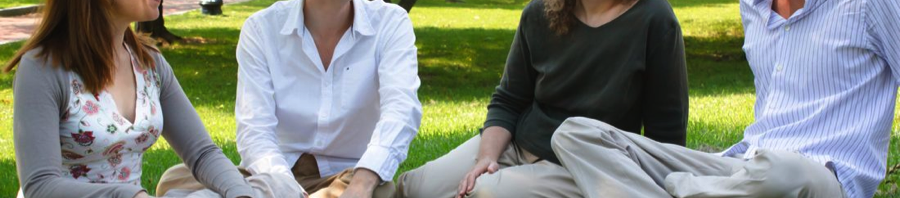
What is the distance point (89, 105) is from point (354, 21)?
1.25m

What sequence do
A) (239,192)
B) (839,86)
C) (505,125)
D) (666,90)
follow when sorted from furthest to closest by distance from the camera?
(505,125) → (666,90) → (839,86) → (239,192)

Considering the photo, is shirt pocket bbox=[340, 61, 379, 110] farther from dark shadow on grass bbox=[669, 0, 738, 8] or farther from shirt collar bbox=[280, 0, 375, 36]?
dark shadow on grass bbox=[669, 0, 738, 8]

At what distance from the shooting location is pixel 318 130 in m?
4.59

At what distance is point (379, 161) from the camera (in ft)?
13.8

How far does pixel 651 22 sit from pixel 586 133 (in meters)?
0.64

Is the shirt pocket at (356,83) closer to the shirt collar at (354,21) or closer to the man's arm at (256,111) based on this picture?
the shirt collar at (354,21)

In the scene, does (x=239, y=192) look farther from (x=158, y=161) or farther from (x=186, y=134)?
(x=158, y=161)

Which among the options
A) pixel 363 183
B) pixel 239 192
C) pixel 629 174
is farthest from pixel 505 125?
pixel 239 192

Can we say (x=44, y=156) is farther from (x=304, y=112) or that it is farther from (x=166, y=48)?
(x=166, y=48)

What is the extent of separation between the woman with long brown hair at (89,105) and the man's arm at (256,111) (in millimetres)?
352

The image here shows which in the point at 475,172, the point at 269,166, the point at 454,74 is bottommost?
the point at 454,74

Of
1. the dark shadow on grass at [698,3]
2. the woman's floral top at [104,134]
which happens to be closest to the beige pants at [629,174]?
the woman's floral top at [104,134]

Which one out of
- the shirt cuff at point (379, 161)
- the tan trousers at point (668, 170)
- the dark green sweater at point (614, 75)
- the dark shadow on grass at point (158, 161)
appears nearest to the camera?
the tan trousers at point (668, 170)

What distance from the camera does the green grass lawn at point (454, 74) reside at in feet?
25.7
